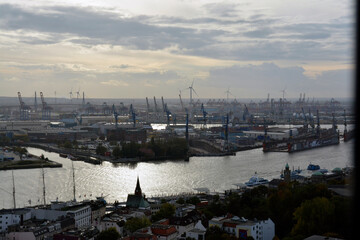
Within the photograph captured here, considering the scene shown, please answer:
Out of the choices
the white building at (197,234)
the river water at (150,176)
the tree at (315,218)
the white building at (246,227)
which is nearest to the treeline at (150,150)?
the river water at (150,176)

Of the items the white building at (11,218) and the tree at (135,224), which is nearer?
the tree at (135,224)

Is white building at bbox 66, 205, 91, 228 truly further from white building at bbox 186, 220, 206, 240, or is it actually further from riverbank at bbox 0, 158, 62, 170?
riverbank at bbox 0, 158, 62, 170

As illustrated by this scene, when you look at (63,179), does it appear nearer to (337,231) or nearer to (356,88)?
(337,231)

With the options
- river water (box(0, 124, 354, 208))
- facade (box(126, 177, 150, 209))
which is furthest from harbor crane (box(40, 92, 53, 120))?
facade (box(126, 177, 150, 209))

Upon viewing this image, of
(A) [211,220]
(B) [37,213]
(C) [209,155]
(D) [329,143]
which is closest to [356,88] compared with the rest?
(A) [211,220]

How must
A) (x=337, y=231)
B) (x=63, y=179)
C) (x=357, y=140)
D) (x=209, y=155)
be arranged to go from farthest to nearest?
(x=209, y=155), (x=63, y=179), (x=337, y=231), (x=357, y=140)

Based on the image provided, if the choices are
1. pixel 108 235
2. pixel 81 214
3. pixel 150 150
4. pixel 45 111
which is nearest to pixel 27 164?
pixel 150 150

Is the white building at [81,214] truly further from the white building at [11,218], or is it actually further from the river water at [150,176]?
the river water at [150,176]
